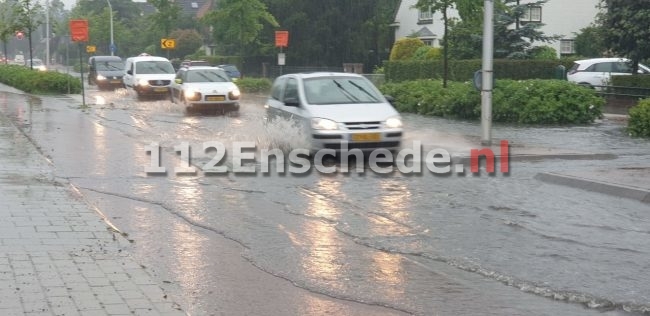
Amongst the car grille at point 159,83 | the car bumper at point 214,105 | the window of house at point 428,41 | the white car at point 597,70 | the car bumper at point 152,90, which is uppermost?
the window of house at point 428,41

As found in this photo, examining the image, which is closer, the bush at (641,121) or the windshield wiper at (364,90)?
the windshield wiper at (364,90)

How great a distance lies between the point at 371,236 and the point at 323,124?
18.4ft

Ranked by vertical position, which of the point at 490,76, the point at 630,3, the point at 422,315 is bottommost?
the point at 422,315

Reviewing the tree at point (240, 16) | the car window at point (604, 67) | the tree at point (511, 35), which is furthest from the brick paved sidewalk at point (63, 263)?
the tree at point (240, 16)

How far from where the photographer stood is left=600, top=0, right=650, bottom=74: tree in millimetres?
28281

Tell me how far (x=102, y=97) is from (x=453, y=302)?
2980cm

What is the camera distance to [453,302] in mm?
6582

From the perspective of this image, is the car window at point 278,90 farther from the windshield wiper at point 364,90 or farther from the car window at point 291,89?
the windshield wiper at point 364,90

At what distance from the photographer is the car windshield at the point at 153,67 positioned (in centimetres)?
3481

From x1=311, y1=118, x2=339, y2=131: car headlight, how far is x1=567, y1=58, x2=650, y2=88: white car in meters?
20.3

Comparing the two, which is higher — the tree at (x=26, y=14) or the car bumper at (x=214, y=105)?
the tree at (x=26, y=14)

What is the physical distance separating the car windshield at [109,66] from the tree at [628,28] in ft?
81.3

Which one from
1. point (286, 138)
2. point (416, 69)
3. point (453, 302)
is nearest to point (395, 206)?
point (453, 302)

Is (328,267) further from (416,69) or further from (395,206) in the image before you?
(416,69)
